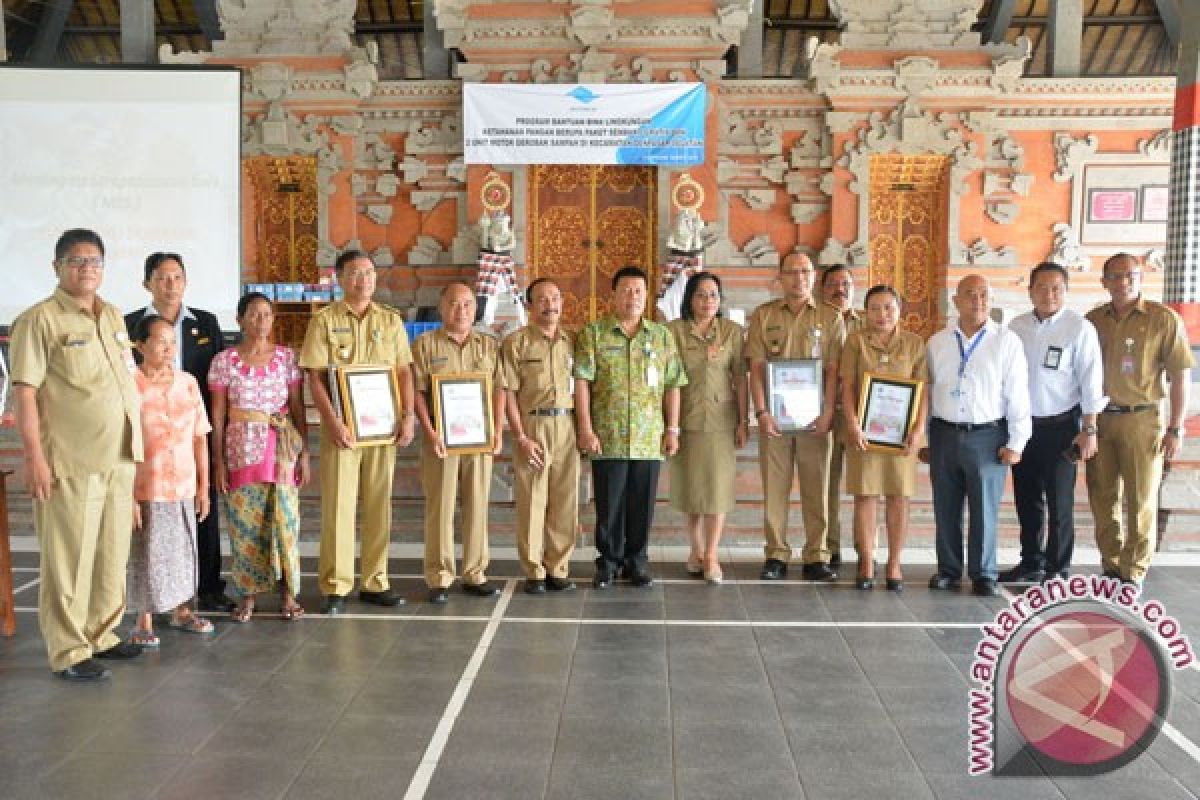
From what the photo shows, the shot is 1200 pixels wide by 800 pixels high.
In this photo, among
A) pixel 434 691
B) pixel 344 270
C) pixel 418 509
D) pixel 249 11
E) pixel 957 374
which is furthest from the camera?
pixel 249 11

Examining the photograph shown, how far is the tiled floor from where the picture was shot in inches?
98.9

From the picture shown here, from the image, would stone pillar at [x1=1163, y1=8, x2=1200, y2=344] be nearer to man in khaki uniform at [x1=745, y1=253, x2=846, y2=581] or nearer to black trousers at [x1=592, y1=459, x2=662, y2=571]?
man in khaki uniform at [x1=745, y1=253, x2=846, y2=581]

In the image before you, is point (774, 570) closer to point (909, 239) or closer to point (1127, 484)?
point (1127, 484)

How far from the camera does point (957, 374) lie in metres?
4.28

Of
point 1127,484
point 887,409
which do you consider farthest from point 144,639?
point 1127,484

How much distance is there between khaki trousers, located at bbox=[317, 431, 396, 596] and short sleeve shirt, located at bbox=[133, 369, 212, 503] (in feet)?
1.81

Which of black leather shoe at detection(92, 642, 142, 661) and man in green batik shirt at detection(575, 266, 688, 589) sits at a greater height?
man in green batik shirt at detection(575, 266, 688, 589)

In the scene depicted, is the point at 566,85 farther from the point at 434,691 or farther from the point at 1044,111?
the point at 434,691

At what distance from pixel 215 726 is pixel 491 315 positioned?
6510 mm

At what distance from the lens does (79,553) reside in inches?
128

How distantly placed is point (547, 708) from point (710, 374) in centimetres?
197

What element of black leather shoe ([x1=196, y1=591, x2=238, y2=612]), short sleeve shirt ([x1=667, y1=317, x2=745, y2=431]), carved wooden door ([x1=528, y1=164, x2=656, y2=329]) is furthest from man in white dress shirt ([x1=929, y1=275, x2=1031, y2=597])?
carved wooden door ([x1=528, y1=164, x2=656, y2=329])

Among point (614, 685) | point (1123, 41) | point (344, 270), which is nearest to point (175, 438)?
point (344, 270)

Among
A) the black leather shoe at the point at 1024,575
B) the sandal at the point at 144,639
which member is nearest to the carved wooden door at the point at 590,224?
the black leather shoe at the point at 1024,575
